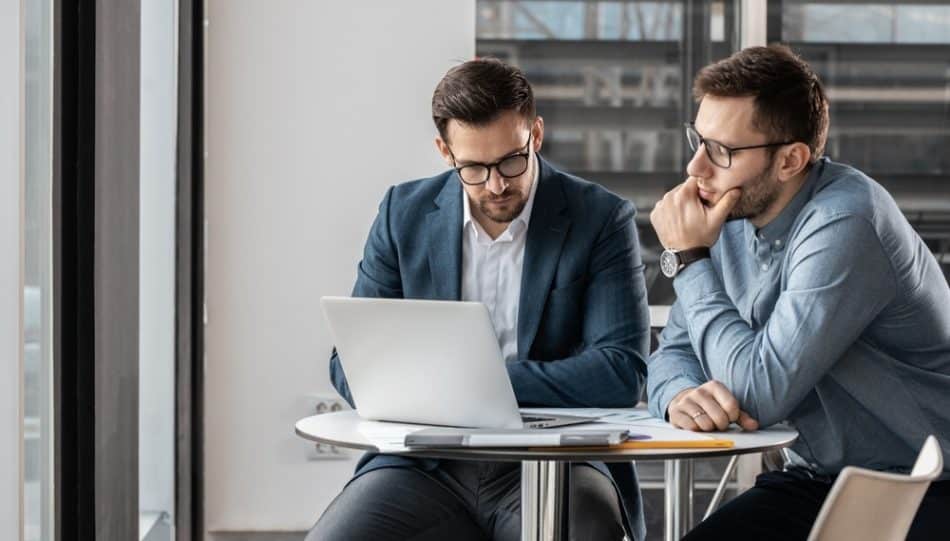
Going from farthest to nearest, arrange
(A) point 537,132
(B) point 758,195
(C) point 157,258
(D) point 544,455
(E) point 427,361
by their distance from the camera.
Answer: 1. (C) point 157,258
2. (A) point 537,132
3. (B) point 758,195
4. (E) point 427,361
5. (D) point 544,455

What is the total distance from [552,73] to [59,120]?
2.31 metres

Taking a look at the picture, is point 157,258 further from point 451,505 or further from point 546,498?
point 546,498

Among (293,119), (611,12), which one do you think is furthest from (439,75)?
(611,12)

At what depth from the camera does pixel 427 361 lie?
210 centimetres

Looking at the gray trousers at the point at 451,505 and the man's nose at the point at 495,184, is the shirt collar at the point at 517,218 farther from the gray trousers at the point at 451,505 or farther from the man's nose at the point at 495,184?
the gray trousers at the point at 451,505

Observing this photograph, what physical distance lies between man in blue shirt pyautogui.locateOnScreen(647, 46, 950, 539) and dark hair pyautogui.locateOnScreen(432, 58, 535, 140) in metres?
0.38

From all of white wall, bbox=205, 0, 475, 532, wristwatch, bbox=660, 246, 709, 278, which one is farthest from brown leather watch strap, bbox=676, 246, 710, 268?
white wall, bbox=205, 0, 475, 532

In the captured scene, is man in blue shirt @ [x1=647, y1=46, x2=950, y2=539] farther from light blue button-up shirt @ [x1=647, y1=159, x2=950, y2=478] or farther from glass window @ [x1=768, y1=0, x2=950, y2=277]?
glass window @ [x1=768, y1=0, x2=950, y2=277]

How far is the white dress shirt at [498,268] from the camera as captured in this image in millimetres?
2672

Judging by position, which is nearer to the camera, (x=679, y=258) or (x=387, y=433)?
(x=387, y=433)

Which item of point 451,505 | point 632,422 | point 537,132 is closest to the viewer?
point 632,422

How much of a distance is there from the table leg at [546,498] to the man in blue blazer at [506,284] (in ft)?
0.53

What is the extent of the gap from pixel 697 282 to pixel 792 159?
0.95 ft

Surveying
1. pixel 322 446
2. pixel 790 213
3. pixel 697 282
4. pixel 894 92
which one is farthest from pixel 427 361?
pixel 894 92
